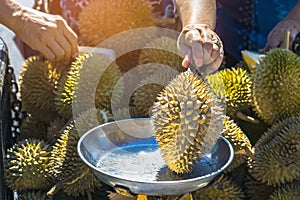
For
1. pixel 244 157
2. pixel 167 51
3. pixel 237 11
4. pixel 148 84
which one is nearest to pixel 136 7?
pixel 167 51

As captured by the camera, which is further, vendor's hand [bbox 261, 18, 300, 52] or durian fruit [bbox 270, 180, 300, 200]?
vendor's hand [bbox 261, 18, 300, 52]

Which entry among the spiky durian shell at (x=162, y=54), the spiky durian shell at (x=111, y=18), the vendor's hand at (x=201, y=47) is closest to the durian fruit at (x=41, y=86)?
the spiky durian shell at (x=111, y=18)

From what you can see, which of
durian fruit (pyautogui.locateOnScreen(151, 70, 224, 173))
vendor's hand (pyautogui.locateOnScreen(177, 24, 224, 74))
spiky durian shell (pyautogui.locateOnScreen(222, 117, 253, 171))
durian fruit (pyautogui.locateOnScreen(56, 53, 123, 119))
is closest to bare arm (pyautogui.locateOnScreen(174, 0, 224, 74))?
vendor's hand (pyautogui.locateOnScreen(177, 24, 224, 74))

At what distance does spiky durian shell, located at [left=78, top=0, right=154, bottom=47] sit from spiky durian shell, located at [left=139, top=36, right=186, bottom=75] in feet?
0.52

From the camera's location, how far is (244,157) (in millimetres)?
1511

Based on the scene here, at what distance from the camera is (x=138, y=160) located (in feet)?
4.15

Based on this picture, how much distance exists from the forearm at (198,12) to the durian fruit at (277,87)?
231 mm

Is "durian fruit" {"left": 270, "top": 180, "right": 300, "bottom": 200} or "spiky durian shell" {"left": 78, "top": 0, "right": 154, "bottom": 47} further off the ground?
"spiky durian shell" {"left": 78, "top": 0, "right": 154, "bottom": 47}

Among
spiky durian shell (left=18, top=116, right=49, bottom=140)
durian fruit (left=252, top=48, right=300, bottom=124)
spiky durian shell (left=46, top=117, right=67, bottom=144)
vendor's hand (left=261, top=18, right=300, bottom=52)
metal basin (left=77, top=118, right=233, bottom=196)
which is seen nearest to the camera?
metal basin (left=77, top=118, right=233, bottom=196)

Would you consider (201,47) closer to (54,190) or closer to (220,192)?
(220,192)

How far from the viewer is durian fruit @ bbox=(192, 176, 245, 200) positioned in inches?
57.1

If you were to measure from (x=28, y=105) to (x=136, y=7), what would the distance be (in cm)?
57

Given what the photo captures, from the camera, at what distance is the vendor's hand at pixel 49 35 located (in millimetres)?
1732

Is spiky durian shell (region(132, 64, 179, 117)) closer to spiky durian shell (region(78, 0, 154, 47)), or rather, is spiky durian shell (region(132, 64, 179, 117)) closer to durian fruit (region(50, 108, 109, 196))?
durian fruit (region(50, 108, 109, 196))
